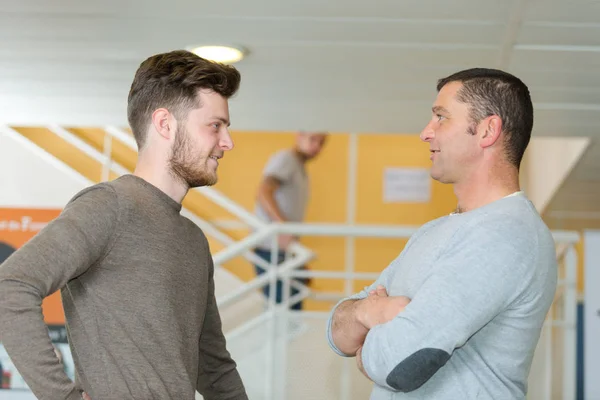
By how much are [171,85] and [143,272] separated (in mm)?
420

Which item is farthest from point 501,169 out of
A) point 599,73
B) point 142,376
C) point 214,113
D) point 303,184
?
point 303,184

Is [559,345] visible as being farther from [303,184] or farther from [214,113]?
[214,113]

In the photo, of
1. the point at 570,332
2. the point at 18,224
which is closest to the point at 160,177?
the point at 570,332

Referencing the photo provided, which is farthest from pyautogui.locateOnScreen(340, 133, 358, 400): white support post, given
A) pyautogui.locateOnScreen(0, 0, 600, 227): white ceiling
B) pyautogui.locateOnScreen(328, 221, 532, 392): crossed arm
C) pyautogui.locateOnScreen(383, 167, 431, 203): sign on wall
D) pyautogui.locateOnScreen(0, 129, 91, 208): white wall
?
pyautogui.locateOnScreen(328, 221, 532, 392): crossed arm

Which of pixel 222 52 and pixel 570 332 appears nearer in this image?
pixel 222 52

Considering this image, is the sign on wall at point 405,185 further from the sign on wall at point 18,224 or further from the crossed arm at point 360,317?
the crossed arm at point 360,317

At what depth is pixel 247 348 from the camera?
4.00 metres

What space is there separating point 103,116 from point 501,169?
2881 mm

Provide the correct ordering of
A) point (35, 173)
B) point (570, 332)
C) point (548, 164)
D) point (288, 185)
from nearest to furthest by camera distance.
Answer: point (570, 332) < point (35, 173) < point (288, 185) < point (548, 164)

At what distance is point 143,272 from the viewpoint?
1.80 metres

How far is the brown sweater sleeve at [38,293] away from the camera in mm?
1618

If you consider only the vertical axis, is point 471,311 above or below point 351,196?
below

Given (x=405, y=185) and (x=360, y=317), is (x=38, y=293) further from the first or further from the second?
(x=405, y=185)

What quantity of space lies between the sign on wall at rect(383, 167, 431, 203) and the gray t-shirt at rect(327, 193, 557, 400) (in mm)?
5748
